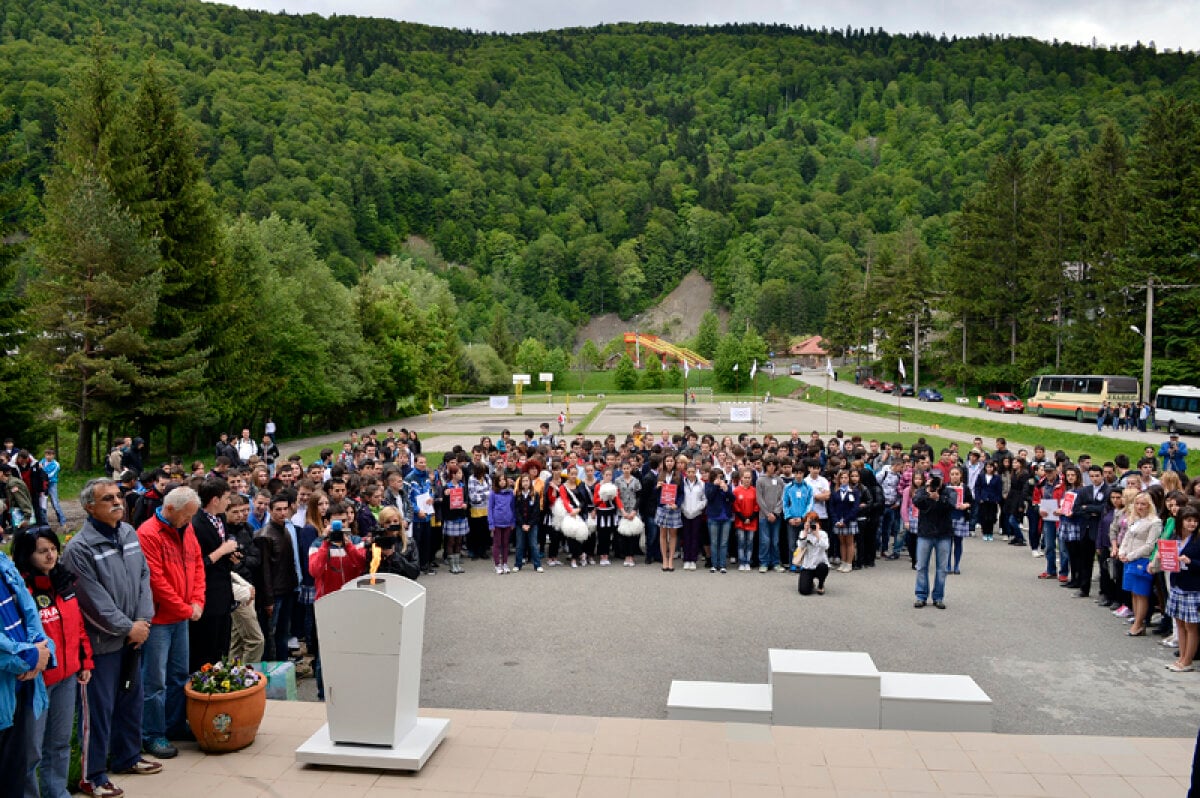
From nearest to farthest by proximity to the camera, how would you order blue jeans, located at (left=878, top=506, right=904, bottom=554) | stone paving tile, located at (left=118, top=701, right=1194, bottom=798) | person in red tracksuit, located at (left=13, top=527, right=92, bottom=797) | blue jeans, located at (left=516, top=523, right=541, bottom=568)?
person in red tracksuit, located at (left=13, top=527, right=92, bottom=797) → stone paving tile, located at (left=118, top=701, right=1194, bottom=798) → blue jeans, located at (left=516, top=523, right=541, bottom=568) → blue jeans, located at (left=878, top=506, right=904, bottom=554)

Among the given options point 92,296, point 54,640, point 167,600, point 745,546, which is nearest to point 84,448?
point 92,296

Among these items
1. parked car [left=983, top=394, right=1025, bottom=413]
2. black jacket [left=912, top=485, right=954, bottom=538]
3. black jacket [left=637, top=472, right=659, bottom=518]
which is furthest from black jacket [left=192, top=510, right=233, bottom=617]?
parked car [left=983, top=394, right=1025, bottom=413]

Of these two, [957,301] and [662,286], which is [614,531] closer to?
[957,301]

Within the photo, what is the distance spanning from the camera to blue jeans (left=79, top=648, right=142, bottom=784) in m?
5.24

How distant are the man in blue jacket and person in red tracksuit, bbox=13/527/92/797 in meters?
A: 0.09

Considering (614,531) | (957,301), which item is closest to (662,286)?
(957,301)

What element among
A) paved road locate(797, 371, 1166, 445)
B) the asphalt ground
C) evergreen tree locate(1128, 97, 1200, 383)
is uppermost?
evergreen tree locate(1128, 97, 1200, 383)

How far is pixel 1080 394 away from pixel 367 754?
49235 millimetres

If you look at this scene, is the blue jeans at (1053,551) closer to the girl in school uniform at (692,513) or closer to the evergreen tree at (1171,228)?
the girl in school uniform at (692,513)

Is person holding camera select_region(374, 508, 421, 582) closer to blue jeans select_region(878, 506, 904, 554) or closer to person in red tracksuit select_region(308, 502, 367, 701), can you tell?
person in red tracksuit select_region(308, 502, 367, 701)

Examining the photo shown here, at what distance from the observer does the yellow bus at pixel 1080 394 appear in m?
43.2

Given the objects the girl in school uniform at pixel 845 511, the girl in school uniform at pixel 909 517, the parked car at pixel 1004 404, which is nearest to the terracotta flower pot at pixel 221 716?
the girl in school uniform at pixel 845 511

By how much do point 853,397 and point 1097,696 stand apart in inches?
2311

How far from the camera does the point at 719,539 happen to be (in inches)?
526
